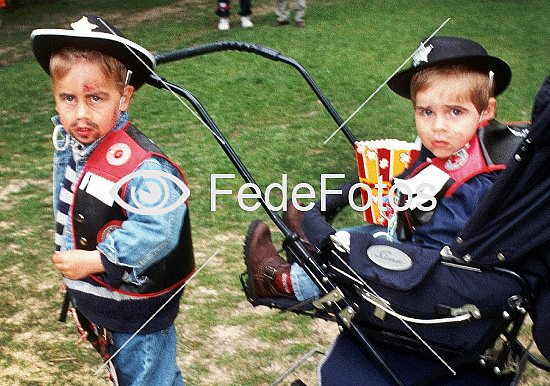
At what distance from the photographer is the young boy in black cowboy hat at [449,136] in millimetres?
2090

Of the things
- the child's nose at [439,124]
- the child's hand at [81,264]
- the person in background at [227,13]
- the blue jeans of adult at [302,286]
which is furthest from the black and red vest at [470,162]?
the person in background at [227,13]

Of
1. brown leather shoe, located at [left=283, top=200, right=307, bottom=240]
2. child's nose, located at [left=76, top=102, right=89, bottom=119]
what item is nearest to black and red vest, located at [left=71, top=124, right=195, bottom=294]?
child's nose, located at [left=76, top=102, right=89, bottom=119]

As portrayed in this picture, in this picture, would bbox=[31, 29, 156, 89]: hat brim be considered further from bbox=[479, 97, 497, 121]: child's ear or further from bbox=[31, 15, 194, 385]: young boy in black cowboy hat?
bbox=[479, 97, 497, 121]: child's ear

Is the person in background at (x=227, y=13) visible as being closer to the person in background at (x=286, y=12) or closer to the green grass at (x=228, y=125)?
the green grass at (x=228, y=125)

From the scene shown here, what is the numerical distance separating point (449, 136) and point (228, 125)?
3.86 m

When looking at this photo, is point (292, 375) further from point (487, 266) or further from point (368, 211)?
point (487, 266)

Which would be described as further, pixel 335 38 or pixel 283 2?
pixel 283 2

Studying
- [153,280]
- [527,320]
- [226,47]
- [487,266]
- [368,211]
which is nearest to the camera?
[487,266]

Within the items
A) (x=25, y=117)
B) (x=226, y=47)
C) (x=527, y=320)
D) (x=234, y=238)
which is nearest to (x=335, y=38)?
(x=25, y=117)

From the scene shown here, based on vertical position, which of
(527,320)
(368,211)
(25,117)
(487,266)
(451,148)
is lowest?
(25,117)

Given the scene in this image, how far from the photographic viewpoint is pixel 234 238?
4.11 m

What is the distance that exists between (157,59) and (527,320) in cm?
229

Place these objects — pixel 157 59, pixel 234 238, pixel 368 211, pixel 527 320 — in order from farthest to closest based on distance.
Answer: pixel 234 238 < pixel 527 320 < pixel 368 211 < pixel 157 59

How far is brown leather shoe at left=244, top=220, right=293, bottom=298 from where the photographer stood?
246 cm
